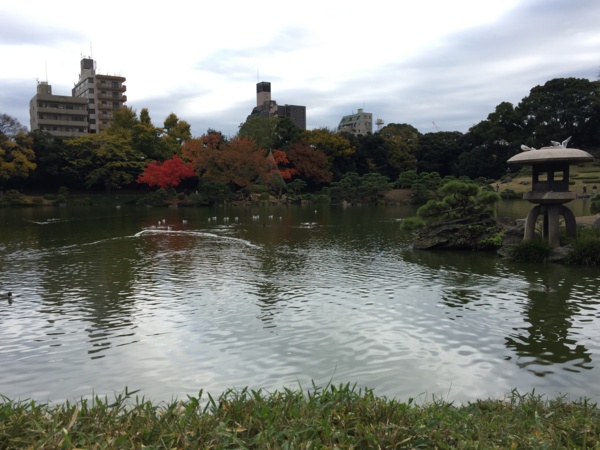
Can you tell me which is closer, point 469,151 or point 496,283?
point 496,283

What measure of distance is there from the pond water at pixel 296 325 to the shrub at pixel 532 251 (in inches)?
21.6

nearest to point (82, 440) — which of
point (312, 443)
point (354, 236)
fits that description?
point (312, 443)

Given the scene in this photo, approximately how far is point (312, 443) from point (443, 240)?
48.9ft

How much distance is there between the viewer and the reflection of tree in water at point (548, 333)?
6.66m

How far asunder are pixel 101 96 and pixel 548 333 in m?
90.5

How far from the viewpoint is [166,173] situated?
166 ft

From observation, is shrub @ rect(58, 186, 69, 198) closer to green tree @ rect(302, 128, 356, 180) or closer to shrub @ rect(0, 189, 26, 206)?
shrub @ rect(0, 189, 26, 206)

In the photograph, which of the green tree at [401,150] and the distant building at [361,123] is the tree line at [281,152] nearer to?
the green tree at [401,150]

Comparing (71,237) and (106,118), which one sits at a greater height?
(106,118)

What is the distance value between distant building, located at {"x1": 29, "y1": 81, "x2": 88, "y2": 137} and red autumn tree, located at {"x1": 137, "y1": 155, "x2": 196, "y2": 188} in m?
35.6

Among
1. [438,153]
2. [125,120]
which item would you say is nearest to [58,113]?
[125,120]

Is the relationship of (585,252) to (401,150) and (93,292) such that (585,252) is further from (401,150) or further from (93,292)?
(401,150)

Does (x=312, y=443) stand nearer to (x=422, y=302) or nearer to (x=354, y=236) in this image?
(x=422, y=302)

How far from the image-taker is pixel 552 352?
7.01 m
